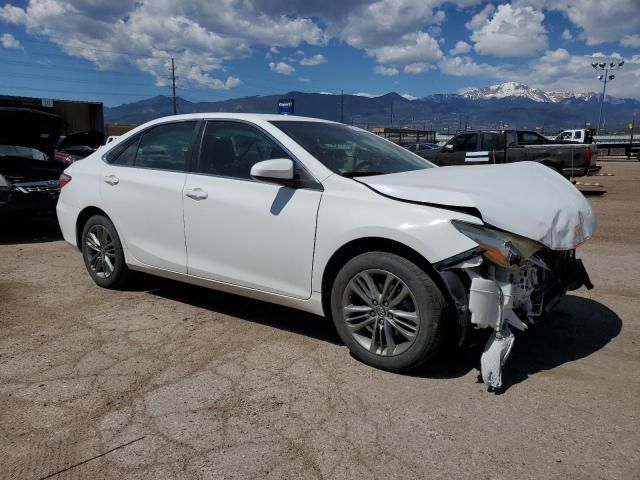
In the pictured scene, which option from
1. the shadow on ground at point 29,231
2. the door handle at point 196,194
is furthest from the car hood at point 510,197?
the shadow on ground at point 29,231

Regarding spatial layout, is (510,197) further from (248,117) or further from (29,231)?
(29,231)

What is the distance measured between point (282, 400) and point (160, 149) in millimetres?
2572

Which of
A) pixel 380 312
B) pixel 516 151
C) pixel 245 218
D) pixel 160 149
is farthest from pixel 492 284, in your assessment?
pixel 516 151

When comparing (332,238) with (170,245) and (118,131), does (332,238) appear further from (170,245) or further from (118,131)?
(118,131)

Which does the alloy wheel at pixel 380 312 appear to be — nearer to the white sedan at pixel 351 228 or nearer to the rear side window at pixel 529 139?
the white sedan at pixel 351 228

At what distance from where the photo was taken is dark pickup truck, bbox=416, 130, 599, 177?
13.2 metres

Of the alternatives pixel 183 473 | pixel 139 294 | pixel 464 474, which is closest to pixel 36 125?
pixel 139 294

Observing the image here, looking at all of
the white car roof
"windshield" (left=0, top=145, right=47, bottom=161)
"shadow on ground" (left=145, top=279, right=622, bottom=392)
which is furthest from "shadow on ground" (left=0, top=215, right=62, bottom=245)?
the white car roof

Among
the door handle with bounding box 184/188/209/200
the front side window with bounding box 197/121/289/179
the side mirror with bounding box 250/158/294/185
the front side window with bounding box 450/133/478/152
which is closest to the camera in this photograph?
the side mirror with bounding box 250/158/294/185

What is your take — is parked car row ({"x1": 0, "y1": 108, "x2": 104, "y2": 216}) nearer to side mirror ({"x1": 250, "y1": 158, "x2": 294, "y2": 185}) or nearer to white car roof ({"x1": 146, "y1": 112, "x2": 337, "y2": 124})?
white car roof ({"x1": 146, "y1": 112, "x2": 337, "y2": 124})

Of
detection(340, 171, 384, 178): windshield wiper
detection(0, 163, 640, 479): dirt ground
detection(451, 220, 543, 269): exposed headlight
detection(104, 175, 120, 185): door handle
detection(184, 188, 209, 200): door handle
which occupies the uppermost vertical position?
detection(340, 171, 384, 178): windshield wiper

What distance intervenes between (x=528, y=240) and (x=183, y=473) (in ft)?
7.25

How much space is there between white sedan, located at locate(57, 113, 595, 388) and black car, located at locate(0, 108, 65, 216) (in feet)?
10.6

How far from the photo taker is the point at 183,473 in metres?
2.35
